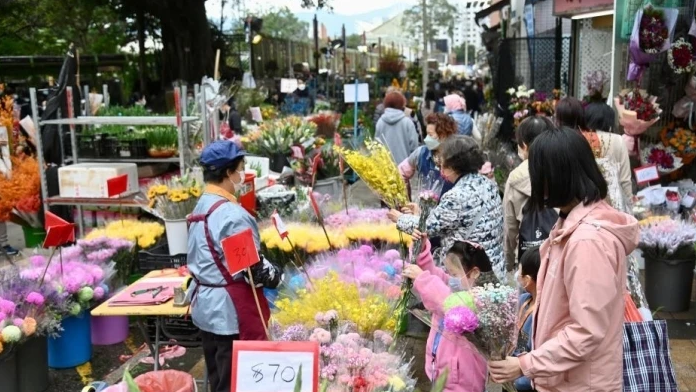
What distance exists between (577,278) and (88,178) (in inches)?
226

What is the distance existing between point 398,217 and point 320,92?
22.1m

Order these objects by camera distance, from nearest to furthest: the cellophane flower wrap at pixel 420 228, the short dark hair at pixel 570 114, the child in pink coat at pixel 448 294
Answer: the child in pink coat at pixel 448 294 → the cellophane flower wrap at pixel 420 228 → the short dark hair at pixel 570 114

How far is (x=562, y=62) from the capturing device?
10578mm

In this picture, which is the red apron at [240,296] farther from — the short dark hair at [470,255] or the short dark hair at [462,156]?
the short dark hair at [462,156]

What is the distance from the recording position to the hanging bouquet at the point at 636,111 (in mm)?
6527

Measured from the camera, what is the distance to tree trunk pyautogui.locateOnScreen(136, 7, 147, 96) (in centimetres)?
2101

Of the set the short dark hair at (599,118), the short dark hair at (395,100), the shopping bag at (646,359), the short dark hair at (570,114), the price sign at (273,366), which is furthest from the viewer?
the short dark hair at (395,100)

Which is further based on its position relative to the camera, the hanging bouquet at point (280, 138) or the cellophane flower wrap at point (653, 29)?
the hanging bouquet at point (280, 138)

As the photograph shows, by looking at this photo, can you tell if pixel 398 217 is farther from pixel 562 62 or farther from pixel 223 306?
pixel 562 62

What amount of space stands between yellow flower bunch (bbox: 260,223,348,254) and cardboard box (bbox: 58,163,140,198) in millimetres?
2355

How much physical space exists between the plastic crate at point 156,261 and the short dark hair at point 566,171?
3.54 m

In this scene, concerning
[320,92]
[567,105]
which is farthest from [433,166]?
[320,92]

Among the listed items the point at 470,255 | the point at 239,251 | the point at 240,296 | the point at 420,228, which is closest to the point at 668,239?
the point at 470,255

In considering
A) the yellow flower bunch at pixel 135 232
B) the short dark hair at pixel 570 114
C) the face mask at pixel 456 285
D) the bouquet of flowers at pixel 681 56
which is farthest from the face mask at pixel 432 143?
the face mask at pixel 456 285
